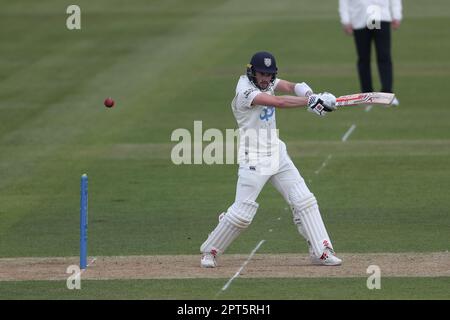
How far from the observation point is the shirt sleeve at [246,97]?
41.0ft

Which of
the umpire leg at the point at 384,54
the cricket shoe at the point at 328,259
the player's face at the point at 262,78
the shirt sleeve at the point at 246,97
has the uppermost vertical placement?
the umpire leg at the point at 384,54

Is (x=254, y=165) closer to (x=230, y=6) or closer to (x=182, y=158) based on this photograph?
(x=182, y=158)

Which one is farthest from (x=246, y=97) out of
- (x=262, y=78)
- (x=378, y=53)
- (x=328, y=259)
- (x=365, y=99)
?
(x=378, y=53)

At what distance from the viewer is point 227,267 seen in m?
12.8

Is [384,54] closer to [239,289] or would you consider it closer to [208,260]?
[208,260]

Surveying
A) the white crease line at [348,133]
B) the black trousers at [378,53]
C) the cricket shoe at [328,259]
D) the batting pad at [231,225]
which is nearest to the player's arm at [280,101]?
the batting pad at [231,225]

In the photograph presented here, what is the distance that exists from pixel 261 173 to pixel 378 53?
1148 cm

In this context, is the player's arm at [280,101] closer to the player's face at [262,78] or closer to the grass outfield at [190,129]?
the player's face at [262,78]

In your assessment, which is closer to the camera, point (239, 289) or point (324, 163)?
point (239, 289)

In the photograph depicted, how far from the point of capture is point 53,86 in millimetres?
26141

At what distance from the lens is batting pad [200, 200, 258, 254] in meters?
12.6

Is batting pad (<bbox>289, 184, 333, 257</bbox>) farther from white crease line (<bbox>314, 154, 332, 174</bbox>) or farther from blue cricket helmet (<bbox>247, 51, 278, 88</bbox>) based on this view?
white crease line (<bbox>314, 154, 332, 174</bbox>)

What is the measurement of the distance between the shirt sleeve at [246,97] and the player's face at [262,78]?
0.17m

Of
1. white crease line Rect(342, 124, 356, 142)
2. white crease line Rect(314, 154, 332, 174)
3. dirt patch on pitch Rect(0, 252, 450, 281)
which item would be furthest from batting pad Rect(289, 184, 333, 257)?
white crease line Rect(342, 124, 356, 142)
